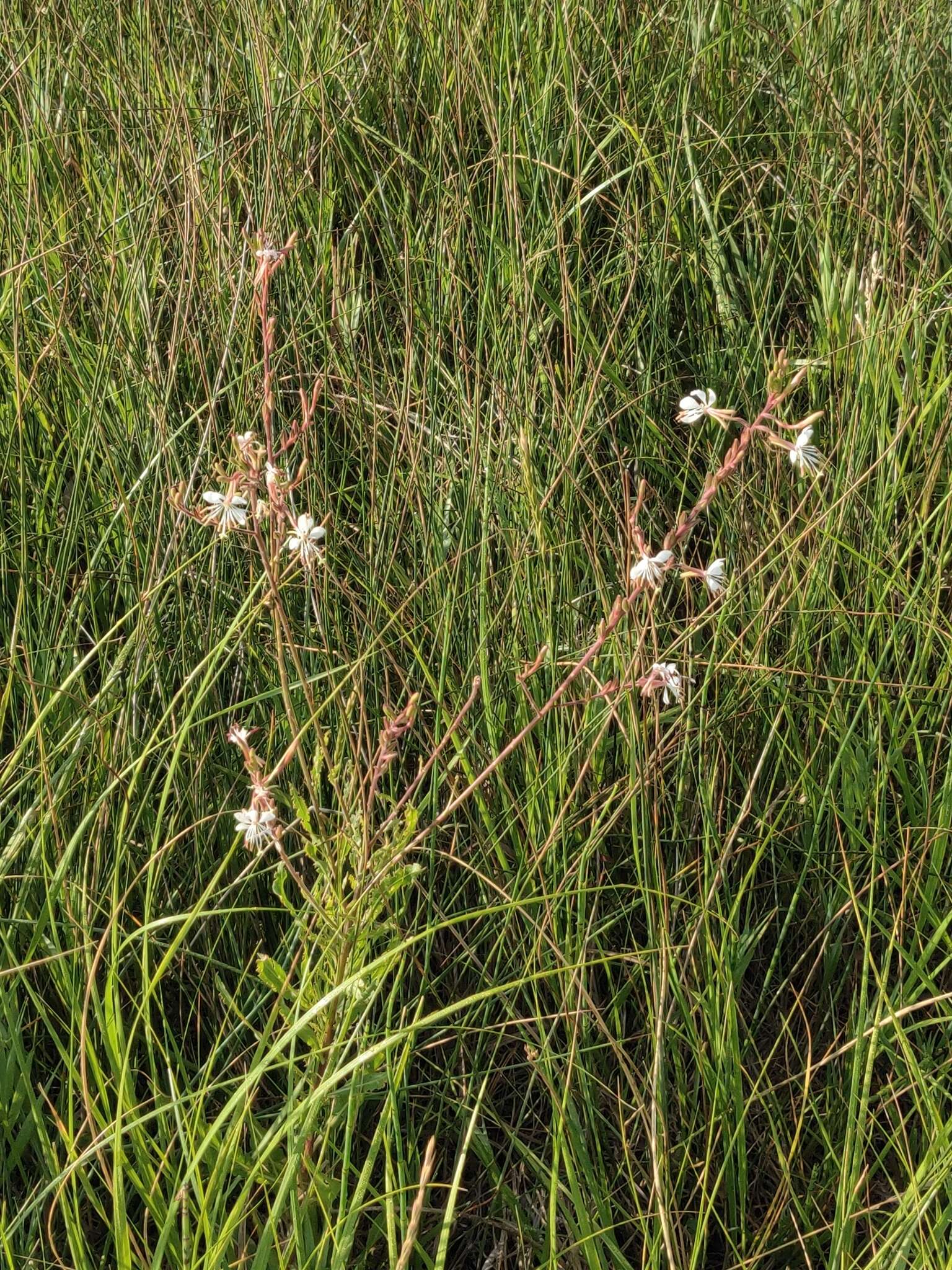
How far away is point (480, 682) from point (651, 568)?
0.36 metres

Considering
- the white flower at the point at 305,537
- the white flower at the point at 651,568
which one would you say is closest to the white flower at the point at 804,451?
the white flower at the point at 651,568

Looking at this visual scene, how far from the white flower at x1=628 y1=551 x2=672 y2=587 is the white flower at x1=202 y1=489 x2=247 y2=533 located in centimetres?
29

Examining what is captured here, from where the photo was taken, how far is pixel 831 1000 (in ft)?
3.63

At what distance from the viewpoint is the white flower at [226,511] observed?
2.86 feet

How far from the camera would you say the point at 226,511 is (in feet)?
2.90

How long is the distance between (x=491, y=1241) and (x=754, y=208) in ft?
4.81

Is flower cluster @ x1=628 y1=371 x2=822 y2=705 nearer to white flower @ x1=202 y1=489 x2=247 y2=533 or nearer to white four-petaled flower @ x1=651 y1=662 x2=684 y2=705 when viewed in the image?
white four-petaled flower @ x1=651 y1=662 x2=684 y2=705

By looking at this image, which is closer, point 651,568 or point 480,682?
point 651,568

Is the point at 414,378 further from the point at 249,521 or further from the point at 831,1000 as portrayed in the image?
the point at 831,1000

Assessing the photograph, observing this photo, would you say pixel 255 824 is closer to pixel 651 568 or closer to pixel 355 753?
pixel 355 753

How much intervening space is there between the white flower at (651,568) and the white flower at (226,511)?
0.29 meters

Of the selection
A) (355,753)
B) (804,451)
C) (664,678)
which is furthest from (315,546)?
(804,451)

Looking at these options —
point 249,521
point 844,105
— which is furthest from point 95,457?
point 844,105

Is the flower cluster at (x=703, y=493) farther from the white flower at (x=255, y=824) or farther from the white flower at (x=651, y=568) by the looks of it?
the white flower at (x=255, y=824)
